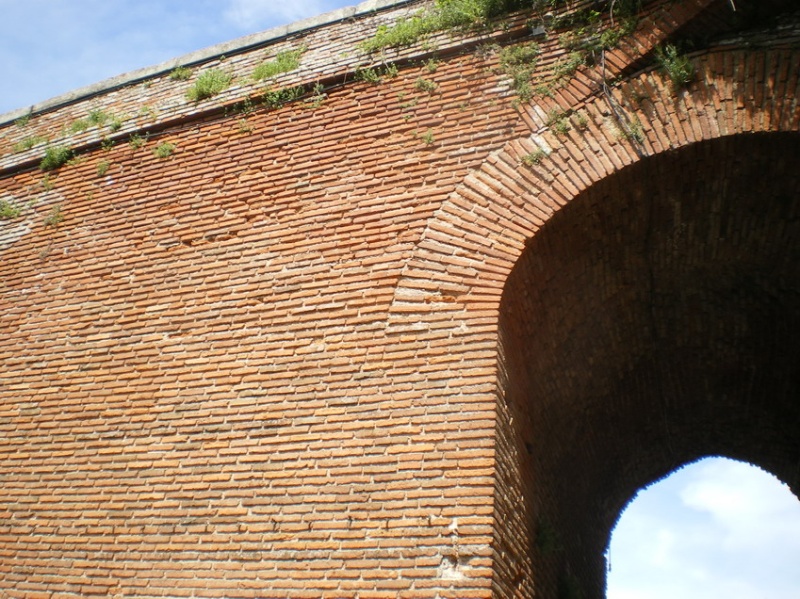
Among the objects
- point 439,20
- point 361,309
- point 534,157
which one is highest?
point 439,20

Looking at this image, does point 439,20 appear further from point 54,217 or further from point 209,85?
point 54,217

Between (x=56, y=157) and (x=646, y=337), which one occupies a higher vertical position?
(x=56, y=157)

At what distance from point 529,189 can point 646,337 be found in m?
2.54

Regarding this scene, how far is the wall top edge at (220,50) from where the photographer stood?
18.8 feet

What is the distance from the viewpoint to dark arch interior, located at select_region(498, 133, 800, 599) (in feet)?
14.4

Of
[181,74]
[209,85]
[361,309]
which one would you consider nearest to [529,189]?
[361,309]

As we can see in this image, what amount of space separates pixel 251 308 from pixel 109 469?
4.64ft

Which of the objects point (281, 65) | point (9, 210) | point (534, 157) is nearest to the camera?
point (534, 157)

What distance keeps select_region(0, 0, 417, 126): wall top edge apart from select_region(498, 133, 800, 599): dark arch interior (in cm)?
277

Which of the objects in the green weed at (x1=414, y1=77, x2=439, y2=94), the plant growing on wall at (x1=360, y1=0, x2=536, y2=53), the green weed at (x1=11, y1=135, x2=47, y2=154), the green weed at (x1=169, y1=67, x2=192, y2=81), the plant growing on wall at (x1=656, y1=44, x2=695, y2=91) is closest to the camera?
the plant growing on wall at (x1=656, y1=44, x2=695, y2=91)

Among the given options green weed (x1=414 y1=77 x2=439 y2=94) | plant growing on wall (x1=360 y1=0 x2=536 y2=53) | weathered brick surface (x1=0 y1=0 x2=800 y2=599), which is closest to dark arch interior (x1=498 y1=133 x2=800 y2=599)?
weathered brick surface (x1=0 y1=0 x2=800 y2=599)

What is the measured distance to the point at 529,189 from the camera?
4340 mm

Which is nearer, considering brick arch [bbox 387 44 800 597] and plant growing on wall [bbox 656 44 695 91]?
brick arch [bbox 387 44 800 597]

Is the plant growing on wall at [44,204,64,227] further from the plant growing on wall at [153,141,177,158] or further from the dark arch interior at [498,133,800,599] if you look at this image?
the dark arch interior at [498,133,800,599]
